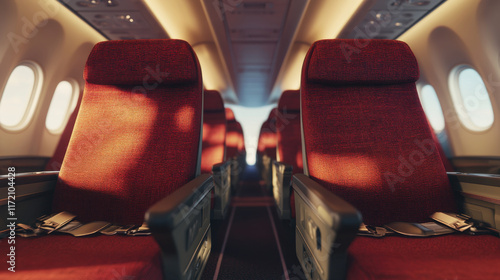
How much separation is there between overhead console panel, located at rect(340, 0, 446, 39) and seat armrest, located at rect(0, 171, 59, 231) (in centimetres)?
420

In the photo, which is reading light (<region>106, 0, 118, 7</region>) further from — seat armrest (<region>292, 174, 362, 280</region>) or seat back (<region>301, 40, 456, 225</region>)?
seat armrest (<region>292, 174, 362, 280</region>)

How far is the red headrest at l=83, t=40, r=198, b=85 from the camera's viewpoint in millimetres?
1160

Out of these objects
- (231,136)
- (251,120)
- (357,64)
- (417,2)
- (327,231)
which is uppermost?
(417,2)

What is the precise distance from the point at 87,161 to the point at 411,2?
4.39 m

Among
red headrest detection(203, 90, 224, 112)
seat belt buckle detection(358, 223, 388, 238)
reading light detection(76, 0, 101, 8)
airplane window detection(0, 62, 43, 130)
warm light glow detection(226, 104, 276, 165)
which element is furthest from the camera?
warm light glow detection(226, 104, 276, 165)

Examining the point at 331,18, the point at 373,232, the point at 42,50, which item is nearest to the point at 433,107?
the point at 331,18

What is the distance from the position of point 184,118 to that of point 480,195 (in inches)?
57.8

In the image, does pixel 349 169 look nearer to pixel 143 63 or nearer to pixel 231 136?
pixel 143 63

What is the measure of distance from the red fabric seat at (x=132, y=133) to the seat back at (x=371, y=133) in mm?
660

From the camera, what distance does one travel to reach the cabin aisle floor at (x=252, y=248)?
5.06ft

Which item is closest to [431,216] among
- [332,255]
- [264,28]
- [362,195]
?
[362,195]

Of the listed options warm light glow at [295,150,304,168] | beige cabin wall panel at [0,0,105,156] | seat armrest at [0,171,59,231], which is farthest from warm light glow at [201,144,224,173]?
beige cabin wall panel at [0,0,105,156]

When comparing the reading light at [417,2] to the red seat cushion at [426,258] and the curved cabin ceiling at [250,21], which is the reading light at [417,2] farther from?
the red seat cushion at [426,258]

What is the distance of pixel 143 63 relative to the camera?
1180 mm
